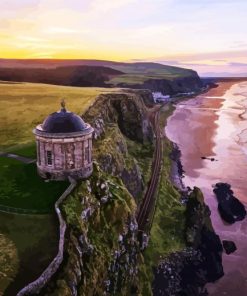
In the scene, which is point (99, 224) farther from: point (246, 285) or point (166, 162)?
point (166, 162)

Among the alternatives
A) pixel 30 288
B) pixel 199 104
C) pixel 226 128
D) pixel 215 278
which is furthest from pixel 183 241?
pixel 199 104

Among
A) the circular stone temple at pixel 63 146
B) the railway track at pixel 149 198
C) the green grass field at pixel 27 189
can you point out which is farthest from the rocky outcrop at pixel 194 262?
the green grass field at pixel 27 189

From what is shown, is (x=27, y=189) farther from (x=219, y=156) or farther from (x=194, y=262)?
(x=219, y=156)

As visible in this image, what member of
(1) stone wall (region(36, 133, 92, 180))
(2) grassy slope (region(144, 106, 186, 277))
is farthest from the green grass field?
(2) grassy slope (region(144, 106, 186, 277))

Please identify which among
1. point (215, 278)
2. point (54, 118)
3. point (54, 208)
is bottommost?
point (215, 278)

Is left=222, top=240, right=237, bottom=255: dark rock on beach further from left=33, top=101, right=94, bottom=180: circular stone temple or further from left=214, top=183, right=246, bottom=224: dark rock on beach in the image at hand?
left=33, top=101, right=94, bottom=180: circular stone temple

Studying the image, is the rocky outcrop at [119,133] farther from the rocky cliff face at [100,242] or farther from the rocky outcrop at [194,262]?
the rocky outcrop at [194,262]

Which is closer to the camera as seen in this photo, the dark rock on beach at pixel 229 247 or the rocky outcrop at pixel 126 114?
the dark rock on beach at pixel 229 247
